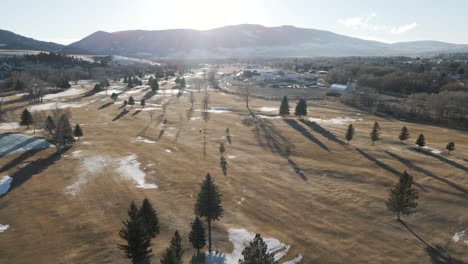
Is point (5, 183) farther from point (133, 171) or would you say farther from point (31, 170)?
point (133, 171)

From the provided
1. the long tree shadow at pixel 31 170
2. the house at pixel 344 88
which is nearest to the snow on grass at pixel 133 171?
the long tree shadow at pixel 31 170

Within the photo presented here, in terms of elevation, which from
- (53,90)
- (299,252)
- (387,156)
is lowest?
(299,252)

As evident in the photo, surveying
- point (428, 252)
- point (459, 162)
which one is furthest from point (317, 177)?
point (459, 162)

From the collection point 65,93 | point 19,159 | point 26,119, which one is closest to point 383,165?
point 19,159

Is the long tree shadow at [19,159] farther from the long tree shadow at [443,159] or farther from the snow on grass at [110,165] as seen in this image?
the long tree shadow at [443,159]

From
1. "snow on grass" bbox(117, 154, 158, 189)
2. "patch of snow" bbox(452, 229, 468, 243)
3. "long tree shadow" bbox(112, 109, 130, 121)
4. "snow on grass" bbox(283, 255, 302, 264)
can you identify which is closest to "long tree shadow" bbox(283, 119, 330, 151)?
"patch of snow" bbox(452, 229, 468, 243)

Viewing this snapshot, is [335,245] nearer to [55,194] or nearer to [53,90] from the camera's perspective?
[55,194]

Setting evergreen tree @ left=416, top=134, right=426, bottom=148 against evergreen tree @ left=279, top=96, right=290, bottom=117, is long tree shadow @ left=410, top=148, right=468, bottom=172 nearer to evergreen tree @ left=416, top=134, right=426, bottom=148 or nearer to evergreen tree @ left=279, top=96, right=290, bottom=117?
evergreen tree @ left=416, top=134, right=426, bottom=148
